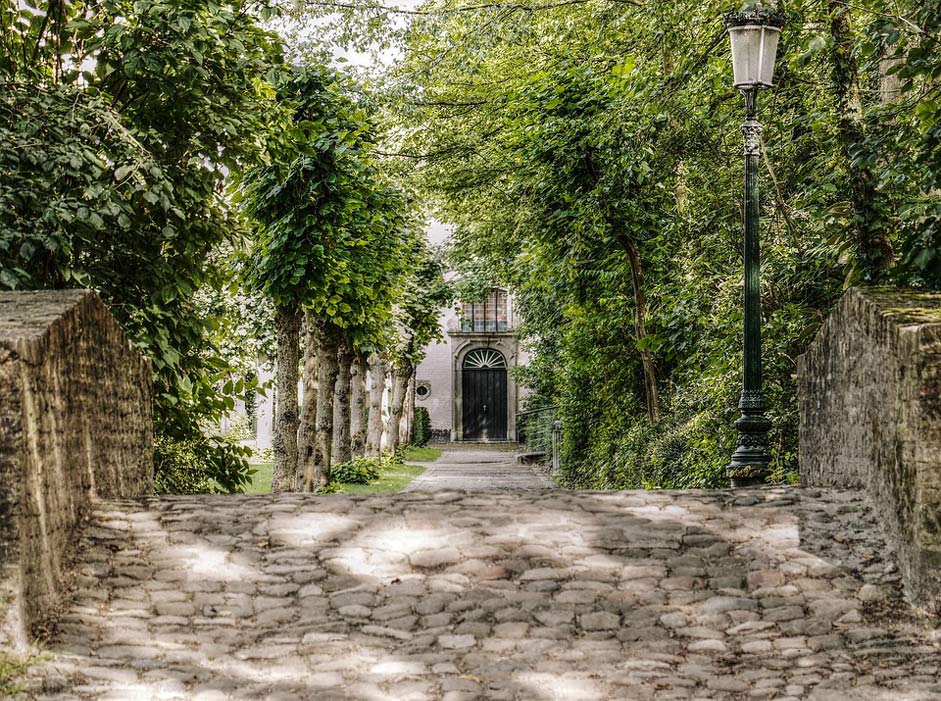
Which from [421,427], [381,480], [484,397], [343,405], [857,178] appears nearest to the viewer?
[857,178]

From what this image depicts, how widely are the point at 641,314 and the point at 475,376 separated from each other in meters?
32.4

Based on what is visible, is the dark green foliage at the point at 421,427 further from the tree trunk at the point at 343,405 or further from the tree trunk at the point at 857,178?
the tree trunk at the point at 857,178

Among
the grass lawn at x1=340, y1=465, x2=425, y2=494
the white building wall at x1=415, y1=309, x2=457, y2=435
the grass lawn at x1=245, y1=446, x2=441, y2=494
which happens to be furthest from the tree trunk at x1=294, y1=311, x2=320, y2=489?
the white building wall at x1=415, y1=309, x2=457, y2=435

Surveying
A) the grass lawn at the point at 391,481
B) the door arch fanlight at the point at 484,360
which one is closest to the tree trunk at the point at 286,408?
the grass lawn at the point at 391,481

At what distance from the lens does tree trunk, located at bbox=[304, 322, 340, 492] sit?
17516 mm

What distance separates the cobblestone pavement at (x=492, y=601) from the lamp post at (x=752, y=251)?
1825 millimetres

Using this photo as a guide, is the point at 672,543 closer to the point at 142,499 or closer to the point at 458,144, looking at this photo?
the point at 142,499

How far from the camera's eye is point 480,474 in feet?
86.1

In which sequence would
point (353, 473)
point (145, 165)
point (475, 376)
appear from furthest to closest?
point (475, 376)
point (353, 473)
point (145, 165)

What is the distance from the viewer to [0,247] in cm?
654

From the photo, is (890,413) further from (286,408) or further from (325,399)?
(325,399)

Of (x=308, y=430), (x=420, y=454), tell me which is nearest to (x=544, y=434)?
(x=420, y=454)

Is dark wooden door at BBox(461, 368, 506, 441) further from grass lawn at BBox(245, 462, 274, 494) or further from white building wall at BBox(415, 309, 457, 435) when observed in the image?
grass lawn at BBox(245, 462, 274, 494)

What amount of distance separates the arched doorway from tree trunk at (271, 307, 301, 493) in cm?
3242
